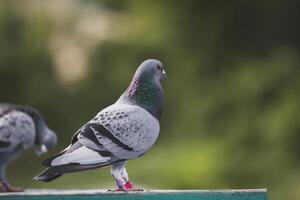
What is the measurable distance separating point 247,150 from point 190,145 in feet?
1.09

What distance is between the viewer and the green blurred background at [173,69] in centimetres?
547

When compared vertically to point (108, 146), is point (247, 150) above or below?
below

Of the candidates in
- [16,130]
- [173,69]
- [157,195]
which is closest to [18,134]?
[16,130]

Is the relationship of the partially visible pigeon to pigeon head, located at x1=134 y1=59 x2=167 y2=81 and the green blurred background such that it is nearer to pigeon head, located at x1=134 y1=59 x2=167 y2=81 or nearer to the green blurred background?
pigeon head, located at x1=134 y1=59 x2=167 y2=81

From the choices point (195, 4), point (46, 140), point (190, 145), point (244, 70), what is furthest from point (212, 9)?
point (46, 140)

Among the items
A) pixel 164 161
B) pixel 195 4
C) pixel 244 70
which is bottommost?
pixel 164 161

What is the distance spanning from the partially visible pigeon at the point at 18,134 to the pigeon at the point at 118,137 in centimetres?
18

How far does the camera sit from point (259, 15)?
238 inches

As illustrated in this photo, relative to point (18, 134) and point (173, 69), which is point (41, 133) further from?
point (173, 69)

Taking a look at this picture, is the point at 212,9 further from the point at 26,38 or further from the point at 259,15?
the point at 26,38

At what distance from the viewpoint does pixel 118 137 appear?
7.43 feet

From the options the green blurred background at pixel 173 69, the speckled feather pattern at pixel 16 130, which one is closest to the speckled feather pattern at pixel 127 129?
the speckled feather pattern at pixel 16 130

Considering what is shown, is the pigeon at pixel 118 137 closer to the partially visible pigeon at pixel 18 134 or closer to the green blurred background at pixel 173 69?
the partially visible pigeon at pixel 18 134

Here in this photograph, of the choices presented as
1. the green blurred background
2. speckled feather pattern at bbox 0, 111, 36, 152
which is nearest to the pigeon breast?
speckled feather pattern at bbox 0, 111, 36, 152
